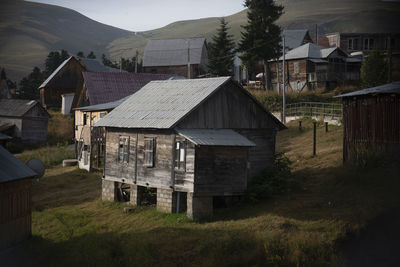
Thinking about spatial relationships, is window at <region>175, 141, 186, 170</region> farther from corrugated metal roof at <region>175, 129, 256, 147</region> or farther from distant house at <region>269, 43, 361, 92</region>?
distant house at <region>269, 43, 361, 92</region>

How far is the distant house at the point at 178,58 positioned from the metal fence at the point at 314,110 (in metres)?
28.8

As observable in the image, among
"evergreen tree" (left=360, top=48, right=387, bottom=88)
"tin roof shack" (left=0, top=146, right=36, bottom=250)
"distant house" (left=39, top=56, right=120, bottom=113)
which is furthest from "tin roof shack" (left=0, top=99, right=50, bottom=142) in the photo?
"evergreen tree" (left=360, top=48, right=387, bottom=88)

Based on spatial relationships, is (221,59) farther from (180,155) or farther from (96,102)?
(180,155)

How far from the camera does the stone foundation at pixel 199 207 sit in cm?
2142

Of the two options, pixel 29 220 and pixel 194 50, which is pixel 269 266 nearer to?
pixel 29 220

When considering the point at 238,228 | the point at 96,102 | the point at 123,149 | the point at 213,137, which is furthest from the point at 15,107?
the point at 238,228

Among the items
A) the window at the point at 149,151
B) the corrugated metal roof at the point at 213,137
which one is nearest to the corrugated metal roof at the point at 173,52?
the window at the point at 149,151

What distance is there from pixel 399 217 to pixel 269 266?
6.42m

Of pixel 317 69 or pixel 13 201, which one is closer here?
pixel 13 201

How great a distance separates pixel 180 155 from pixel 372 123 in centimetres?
1043

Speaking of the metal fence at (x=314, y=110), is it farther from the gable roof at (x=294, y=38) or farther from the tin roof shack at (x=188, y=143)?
the gable roof at (x=294, y=38)

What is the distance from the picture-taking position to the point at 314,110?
4400 centimetres

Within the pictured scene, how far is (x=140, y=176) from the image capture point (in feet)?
81.0

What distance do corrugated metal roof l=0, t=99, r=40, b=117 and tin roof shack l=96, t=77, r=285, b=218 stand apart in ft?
91.1
